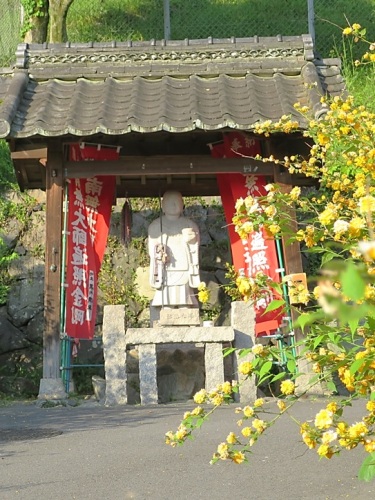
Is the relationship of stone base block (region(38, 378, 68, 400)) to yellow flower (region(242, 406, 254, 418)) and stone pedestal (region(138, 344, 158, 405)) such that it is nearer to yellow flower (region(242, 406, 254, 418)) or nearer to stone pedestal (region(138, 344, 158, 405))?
stone pedestal (region(138, 344, 158, 405))

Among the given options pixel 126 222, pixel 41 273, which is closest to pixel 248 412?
pixel 126 222

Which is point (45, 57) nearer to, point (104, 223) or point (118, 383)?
point (104, 223)

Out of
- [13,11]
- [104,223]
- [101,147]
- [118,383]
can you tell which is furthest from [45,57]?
[13,11]

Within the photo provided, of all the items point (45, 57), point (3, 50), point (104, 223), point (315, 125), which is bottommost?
point (315, 125)

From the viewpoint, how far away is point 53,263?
9766 mm

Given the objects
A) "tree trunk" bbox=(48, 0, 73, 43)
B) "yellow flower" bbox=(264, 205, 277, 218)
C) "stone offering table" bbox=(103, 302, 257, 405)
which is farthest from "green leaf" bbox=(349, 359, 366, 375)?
"tree trunk" bbox=(48, 0, 73, 43)

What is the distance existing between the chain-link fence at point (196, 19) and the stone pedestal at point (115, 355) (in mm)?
10655

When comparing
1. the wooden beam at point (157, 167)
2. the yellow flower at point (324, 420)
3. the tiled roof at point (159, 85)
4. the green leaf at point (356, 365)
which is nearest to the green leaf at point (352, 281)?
A: the green leaf at point (356, 365)

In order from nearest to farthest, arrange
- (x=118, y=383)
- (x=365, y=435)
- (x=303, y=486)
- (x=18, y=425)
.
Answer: (x=365, y=435), (x=303, y=486), (x=18, y=425), (x=118, y=383)

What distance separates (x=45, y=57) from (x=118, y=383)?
3973mm

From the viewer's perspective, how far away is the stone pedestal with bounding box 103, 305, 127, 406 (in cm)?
888

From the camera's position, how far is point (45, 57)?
10.6m

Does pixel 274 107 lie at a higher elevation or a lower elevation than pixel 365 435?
higher

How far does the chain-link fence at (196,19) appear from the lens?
1920 centimetres
